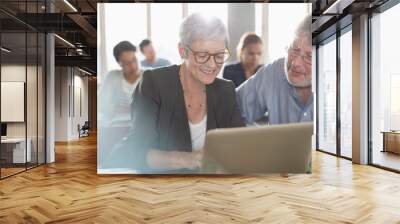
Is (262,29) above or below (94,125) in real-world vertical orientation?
above

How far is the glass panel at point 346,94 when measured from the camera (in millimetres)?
8984

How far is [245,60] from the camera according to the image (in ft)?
21.5

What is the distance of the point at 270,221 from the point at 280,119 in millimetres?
2838

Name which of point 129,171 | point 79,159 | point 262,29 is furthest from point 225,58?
point 79,159

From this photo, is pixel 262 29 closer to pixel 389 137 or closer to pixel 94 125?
pixel 389 137

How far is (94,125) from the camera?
73.5ft

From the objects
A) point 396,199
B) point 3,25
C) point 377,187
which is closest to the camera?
point 396,199

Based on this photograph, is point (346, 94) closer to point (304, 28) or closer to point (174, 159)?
point (304, 28)

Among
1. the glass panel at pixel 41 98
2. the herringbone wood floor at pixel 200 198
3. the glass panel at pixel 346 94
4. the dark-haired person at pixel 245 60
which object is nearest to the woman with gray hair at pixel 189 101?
the dark-haired person at pixel 245 60

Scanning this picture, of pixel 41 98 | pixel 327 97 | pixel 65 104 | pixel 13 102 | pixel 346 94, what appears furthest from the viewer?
pixel 65 104

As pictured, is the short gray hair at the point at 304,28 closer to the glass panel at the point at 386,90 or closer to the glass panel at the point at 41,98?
the glass panel at the point at 386,90

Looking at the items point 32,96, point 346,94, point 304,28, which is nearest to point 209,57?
point 304,28

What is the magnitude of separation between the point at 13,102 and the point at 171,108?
9.08ft

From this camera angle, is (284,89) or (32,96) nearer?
(284,89)
